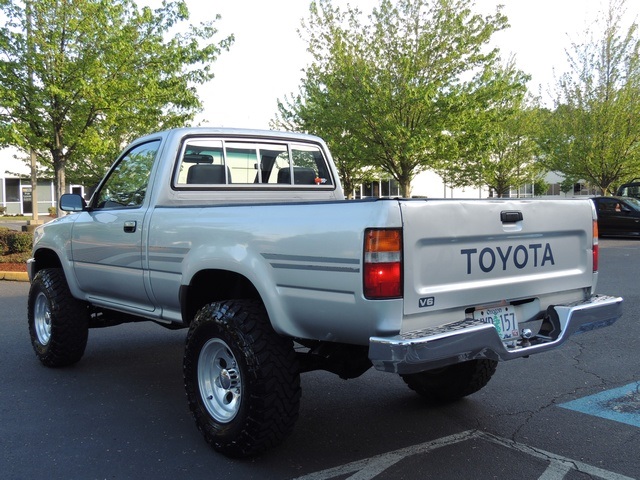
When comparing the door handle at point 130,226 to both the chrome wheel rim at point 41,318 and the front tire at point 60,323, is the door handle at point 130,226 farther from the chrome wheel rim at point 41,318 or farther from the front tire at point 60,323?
the chrome wheel rim at point 41,318

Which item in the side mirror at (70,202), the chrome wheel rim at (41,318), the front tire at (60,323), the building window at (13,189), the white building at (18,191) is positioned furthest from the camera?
the building window at (13,189)

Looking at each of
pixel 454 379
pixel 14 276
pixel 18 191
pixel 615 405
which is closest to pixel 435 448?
pixel 454 379

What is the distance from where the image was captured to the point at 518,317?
3723 millimetres

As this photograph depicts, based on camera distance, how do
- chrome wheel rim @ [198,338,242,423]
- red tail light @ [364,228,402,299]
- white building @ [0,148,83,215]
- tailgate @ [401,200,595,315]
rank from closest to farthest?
red tail light @ [364,228,402,299] → tailgate @ [401,200,595,315] → chrome wheel rim @ [198,338,242,423] → white building @ [0,148,83,215]

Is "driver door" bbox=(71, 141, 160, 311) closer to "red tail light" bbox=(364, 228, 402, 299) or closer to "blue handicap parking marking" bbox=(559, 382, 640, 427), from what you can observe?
"red tail light" bbox=(364, 228, 402, 299)

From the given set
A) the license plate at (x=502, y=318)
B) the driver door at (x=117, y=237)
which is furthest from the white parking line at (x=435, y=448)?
the driver door at (x=117, y=237)

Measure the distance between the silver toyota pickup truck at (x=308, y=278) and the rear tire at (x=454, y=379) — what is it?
0.4 inches

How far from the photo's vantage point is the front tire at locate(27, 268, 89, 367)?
5504mm

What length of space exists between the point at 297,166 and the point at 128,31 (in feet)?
29.2

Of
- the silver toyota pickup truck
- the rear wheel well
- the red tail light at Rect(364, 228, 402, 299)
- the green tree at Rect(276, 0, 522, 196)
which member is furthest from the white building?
the red tail light at Rect(364, 228, 402, 299)

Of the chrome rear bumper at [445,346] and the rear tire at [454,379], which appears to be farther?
the rear tire at [454,379]

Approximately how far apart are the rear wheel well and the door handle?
78cm

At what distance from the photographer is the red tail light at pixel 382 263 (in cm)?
304

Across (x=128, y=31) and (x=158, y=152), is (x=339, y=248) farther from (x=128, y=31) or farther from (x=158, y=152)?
(x=128, y=31)
